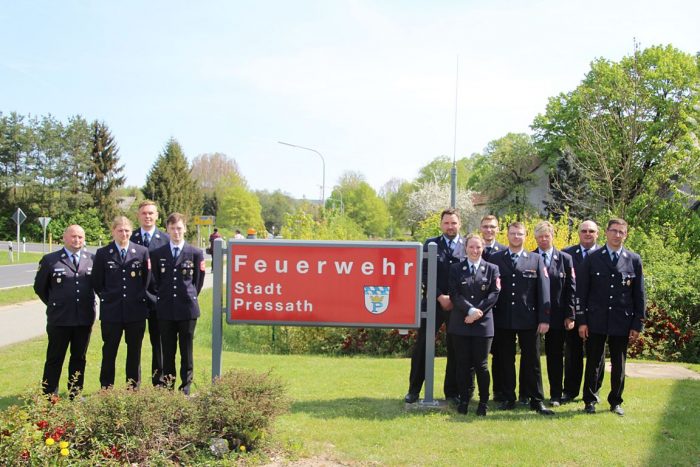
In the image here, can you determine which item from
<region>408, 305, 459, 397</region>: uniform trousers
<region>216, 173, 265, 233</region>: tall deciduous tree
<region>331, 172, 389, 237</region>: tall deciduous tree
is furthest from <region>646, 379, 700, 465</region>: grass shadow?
<region>331, 172, 389, 237</region>: tall deciduous tree

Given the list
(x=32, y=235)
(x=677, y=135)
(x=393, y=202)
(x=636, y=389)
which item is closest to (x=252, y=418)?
(x=636, y=389)

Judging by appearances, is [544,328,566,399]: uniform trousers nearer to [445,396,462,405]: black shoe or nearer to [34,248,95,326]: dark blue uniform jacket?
[445,396,462,405]: black shoe

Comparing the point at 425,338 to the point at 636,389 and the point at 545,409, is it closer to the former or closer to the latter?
the point at 545,409

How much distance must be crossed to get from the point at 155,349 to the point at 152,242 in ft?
3.70

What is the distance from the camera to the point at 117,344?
6.14m

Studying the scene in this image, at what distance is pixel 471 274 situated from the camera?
5992 mm

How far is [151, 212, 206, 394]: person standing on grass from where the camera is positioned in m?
6.05

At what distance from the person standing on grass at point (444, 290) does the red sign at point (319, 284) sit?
405 millimetres

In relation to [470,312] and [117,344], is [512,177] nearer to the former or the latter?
[470,312]

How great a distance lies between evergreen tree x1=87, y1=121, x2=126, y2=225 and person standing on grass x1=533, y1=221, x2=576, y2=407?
55.1 m

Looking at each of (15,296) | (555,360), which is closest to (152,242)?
(555,360)

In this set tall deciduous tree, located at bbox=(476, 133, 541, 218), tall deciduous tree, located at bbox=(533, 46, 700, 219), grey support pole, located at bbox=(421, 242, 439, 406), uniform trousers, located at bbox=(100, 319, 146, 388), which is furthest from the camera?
tall deciduous tree, located at bbox=(476, 133, 541, 218)

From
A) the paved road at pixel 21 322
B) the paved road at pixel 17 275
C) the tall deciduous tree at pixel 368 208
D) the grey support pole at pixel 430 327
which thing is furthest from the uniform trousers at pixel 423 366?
the tall deciduous tree at pixel 368 208

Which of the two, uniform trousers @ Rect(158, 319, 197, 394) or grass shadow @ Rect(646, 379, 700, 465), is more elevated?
uniform trousers @ Rect(158, 319, 197, 394)
